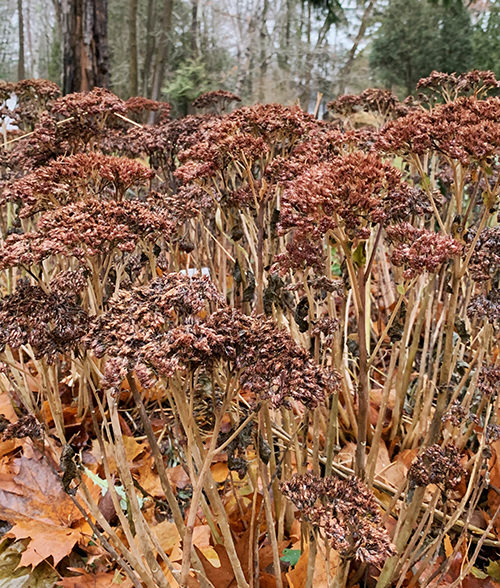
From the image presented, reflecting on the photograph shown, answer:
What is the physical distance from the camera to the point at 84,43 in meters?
4.65

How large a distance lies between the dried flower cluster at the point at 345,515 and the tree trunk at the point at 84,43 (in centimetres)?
454

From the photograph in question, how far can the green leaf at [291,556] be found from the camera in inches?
61.4

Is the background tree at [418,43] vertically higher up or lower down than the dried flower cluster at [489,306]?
higher up

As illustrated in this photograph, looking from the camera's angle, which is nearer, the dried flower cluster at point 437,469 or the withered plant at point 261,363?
the withered plant at point 261,363

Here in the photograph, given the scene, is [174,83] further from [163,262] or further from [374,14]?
[163,262]

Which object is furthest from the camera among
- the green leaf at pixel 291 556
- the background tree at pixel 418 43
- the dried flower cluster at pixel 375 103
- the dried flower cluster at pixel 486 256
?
the background tree at pixel 418 43

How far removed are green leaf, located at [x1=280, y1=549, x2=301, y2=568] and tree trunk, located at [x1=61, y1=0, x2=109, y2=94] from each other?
4.42 meters

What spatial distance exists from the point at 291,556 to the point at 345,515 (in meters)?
0.64

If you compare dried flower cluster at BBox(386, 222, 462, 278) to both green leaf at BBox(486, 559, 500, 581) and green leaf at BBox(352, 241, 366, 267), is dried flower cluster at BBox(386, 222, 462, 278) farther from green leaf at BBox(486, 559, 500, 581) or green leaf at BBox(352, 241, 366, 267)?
A: green leaf at BBox(486, 559, 500, 581)

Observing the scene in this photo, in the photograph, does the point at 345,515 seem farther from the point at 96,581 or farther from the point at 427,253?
the point at 96,581

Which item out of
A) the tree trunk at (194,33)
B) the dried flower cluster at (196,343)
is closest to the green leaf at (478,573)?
the dried flower cluster at (196,343)

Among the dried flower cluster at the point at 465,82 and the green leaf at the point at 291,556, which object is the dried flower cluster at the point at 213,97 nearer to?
the dried flower cluster at the point at 465,82

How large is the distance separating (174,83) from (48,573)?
1903cm

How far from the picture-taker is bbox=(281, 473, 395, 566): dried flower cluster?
1010 millimetres
